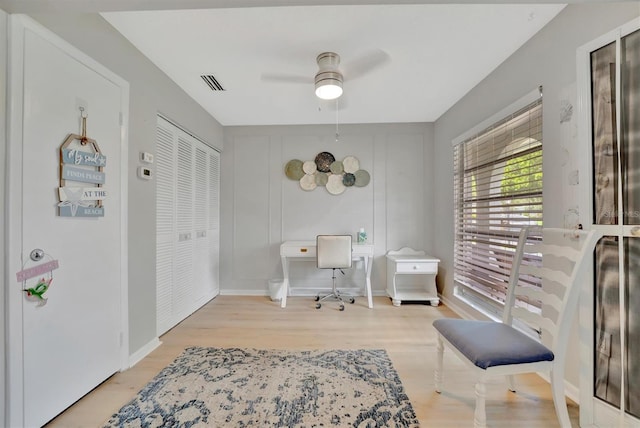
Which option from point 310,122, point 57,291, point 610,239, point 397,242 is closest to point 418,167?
point 397,242

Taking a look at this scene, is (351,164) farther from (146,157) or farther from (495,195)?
(146,157)

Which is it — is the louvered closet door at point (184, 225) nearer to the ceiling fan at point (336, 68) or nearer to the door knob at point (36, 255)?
the door knob at point (36, 255)

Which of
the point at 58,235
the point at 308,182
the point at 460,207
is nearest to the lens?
the point at 58,235

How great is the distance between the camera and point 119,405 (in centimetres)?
168

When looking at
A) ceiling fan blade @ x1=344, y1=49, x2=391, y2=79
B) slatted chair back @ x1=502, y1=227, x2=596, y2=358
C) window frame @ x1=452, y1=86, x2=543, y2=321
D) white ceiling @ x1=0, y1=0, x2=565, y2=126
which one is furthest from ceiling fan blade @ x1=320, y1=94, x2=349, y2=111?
slatted chair back @ x1=502, y1=227, x2=596, y2=358

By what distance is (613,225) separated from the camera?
4.59 ft

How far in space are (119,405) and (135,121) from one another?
77.0 inches

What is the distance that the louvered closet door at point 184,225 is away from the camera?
104 inches

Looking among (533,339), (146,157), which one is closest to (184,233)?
(146,157)

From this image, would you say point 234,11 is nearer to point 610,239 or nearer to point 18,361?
point 18,361

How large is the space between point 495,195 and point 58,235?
10.5 ft

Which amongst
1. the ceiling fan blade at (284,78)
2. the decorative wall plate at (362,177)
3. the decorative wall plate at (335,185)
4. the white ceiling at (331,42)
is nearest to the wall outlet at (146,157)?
the white ceiling at (331,42)

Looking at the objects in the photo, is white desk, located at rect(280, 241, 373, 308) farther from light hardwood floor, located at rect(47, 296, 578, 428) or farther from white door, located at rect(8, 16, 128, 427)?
white door, located at rect(8, 16, 128, 427)

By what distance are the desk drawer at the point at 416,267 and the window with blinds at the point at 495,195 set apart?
31 cm
